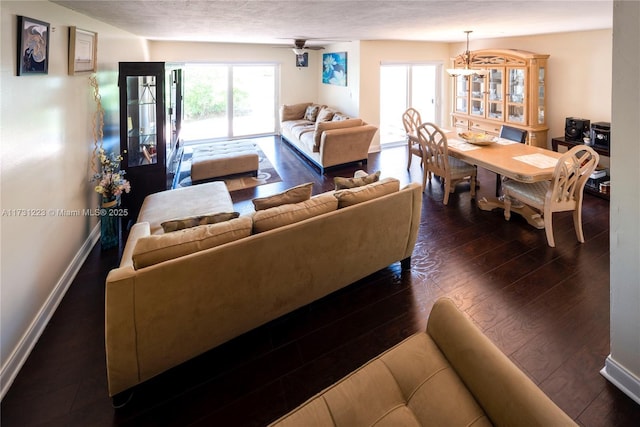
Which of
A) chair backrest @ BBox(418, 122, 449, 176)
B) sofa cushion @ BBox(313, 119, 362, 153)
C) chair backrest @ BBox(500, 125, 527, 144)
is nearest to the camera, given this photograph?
chair backrest @ BBox(418, 122, 449, 176)

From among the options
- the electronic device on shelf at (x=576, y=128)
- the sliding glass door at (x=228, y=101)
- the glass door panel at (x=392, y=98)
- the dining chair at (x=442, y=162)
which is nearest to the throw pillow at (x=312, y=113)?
the sliding glass door at (x=228, y=101)

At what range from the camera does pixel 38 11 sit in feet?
7.61

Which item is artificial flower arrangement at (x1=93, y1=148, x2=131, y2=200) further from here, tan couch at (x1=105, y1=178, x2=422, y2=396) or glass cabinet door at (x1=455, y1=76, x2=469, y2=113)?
glass cabinet door at (x1=455, y1=76, x2=469, y2=113)

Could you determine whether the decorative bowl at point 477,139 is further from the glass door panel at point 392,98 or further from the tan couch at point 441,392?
the tan couch at point 441,392

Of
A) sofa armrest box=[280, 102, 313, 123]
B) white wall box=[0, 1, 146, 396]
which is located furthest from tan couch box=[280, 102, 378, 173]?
white wall box=[0, 1, 146, 396]

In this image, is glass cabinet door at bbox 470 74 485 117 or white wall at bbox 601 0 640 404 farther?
Answer: glass cabinet door at bbox 470 74 485 117

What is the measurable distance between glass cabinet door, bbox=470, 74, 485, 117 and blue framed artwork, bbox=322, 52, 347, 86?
2.48 metres

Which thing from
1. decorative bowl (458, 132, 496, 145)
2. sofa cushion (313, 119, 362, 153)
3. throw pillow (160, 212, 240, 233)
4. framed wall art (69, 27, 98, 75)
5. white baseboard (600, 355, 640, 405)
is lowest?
white baseboard (600, 355, 640, 405)

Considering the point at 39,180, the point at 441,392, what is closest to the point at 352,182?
the point at 441,392

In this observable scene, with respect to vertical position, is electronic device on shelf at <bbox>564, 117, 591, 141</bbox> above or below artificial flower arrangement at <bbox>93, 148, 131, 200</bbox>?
above

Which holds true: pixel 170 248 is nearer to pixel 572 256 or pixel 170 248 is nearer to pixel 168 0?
pixel 168 0

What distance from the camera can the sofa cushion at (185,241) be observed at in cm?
164

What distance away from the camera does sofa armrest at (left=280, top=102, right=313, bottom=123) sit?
7812 millimetres

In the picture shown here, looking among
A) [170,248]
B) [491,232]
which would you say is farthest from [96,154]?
[491,232]
